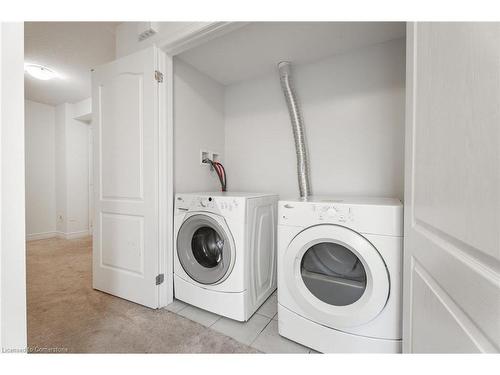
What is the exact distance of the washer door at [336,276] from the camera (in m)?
0.97

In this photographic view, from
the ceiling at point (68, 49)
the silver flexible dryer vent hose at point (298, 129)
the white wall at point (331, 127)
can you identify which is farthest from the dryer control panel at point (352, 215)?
the ceiling at point (68, 49)

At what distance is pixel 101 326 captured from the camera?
131cm

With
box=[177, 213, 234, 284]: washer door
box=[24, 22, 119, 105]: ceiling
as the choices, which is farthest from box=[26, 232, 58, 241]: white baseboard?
box=[177, 213, 234, 284]: washer door

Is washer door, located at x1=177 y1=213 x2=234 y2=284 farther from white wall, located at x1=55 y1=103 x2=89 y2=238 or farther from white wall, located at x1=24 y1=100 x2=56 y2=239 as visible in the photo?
white wall, located at x1=24 y1=100 x2=56 y2=239

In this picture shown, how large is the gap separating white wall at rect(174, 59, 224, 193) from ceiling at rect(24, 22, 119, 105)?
73 cm

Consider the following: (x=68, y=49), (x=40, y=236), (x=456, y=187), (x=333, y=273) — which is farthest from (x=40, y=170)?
(x=456, y=187)

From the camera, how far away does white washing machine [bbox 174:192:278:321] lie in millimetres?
1332

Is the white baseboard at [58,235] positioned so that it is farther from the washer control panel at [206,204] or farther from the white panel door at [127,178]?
the washer control panel at [206,204]

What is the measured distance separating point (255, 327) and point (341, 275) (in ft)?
2.18

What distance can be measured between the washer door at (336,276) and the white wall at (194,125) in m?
1.11

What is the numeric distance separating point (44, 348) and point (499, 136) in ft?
6.44

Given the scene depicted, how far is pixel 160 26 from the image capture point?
4.80 feet

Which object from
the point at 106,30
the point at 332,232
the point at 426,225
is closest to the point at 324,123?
the point at 332,232
